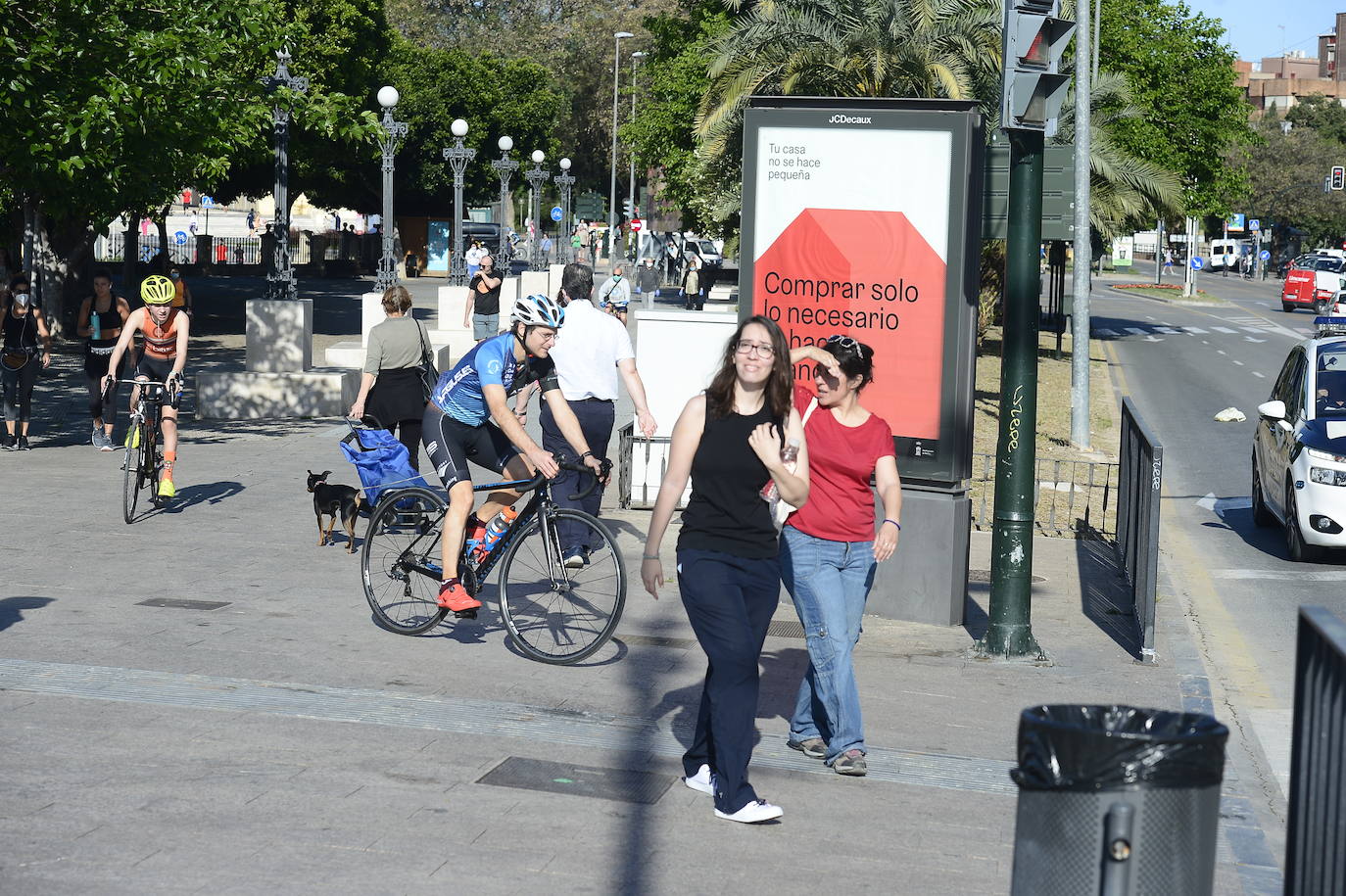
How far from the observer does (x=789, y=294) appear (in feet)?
31.4

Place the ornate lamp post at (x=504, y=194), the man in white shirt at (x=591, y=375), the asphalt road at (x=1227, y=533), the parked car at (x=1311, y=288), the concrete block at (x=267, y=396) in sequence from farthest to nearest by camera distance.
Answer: the parked car at (x=1311, y=288), the ornate lamp post at (x=504, y=194), the concrete block at (x=267, y=396), the man in white shirt at (x=591, y=375), the asphalt road at (x=1227, y=533)

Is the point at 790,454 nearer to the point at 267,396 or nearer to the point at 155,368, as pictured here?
the point at 155,368

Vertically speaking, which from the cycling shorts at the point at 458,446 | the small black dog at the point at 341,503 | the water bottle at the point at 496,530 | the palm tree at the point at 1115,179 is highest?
the palm tree at the point at 1115,179

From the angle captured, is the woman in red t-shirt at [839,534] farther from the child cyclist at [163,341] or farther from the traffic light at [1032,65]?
the child cyclist at [163,341]

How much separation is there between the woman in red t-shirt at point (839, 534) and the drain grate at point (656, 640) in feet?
7.02

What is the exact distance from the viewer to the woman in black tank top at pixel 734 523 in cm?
542

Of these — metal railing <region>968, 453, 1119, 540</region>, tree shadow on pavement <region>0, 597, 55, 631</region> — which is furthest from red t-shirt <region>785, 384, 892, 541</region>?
metal railing <region>968, 453, 1119, 540</region>

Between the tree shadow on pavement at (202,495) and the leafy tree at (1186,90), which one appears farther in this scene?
the leafy tree at (1186,90)

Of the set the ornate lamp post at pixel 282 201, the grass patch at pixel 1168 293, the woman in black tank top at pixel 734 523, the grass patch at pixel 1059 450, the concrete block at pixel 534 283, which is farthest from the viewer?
the grass patch at pixel 1168 293

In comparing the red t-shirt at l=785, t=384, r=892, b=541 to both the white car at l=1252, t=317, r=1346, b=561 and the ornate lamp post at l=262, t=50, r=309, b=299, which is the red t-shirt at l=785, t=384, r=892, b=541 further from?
the ornate lamp post at l=262, t=50, r=309, b=299

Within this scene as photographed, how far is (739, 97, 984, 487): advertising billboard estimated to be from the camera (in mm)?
8938

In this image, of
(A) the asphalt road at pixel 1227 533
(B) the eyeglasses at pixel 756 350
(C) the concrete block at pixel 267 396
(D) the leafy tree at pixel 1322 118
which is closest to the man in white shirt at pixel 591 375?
(A) the asphalt road at pixel 1227 533

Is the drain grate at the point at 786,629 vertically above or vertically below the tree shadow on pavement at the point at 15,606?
below

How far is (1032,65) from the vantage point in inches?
311
